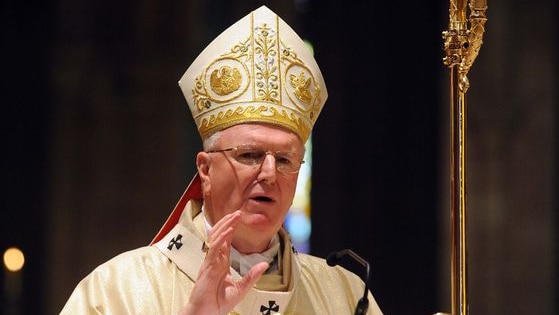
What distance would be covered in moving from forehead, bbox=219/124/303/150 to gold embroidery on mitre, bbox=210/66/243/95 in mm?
148

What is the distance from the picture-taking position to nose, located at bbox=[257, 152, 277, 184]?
4.20 m

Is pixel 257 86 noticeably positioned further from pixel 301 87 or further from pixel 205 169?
pixel 205 169

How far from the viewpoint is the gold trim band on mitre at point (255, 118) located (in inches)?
171

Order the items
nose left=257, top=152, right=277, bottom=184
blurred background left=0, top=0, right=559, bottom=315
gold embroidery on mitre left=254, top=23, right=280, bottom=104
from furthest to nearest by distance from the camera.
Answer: blurred background left=0, top=0, right=559, bottom=315 < gold embroidery on mitre left=254, top=23, right=280, bottom=104 < nose left=257, top=152, right=277, bottom=184

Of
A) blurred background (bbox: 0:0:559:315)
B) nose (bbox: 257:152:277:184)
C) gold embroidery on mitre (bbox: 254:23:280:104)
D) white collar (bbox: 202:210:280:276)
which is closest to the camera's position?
nose (bbox: 257:152:277:184)

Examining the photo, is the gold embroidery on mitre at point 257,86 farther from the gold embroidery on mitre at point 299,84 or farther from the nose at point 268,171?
the nose at point 268,171

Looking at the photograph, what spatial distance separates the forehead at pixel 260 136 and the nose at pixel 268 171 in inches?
2.2

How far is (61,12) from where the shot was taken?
7.48 m

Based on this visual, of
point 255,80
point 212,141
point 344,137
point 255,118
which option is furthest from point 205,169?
point 344,137

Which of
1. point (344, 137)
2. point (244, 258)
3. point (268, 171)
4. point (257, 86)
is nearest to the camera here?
point (268, 171)

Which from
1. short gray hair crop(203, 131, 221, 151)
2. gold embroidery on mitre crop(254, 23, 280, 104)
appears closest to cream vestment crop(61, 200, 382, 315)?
short gray hair crop(203, 131, 221, 151)

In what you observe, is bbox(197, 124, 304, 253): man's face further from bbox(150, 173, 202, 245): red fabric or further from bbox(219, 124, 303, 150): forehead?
bbox(150, 173, 202, 245): red fabric

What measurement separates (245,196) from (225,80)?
1.37 ft

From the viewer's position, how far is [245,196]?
423 centimetres
